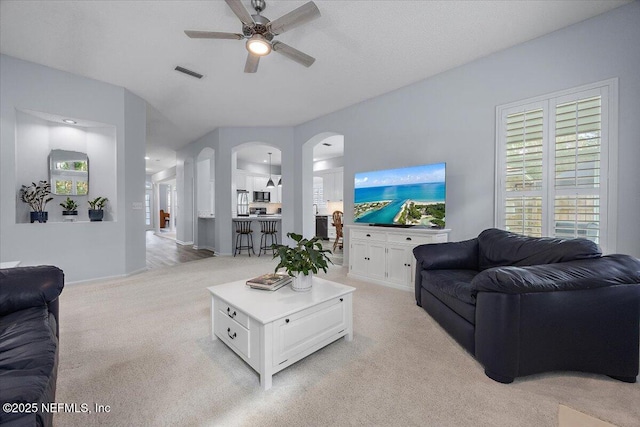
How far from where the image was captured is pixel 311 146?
6.01 meters

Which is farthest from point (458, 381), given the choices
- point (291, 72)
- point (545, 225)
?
point (291, 72)

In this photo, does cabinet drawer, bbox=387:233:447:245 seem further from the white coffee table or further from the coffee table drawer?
the coffee table drawer

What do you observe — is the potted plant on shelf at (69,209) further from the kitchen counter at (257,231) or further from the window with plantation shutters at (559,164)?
the window with plantation shutters at (559,164)

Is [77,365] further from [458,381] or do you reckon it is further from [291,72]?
[291,72]

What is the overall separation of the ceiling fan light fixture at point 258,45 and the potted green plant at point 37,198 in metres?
3.66

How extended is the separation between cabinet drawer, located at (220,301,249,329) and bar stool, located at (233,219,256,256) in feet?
13.9

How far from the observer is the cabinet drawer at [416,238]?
3.27 metres

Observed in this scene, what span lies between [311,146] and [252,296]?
4.59m

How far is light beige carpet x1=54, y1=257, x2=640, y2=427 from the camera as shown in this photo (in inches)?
55.1

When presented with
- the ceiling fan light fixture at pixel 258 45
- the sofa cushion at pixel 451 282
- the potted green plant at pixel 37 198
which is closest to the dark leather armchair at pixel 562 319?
the sofa cushion at pixel 451 282

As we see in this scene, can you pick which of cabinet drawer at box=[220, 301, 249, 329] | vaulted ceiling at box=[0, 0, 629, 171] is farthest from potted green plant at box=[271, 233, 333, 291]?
vaulted ceiling at box=[0, 0, 629, 171]

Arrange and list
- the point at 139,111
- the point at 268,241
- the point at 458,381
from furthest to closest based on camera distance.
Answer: the point at 268,241, the point at 139,111, the point at 458,381

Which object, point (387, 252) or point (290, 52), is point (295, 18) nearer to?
point (290, 52)

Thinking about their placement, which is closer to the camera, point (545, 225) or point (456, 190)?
point (545, 225)
